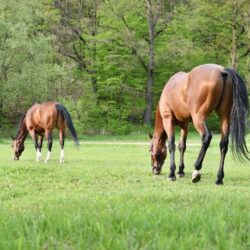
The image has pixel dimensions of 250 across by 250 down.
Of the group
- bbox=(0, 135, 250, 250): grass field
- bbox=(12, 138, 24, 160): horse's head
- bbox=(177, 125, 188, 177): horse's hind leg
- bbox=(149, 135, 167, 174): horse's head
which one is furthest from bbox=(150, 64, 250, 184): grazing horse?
bbox=(12, 138, 24, 160): horse's head

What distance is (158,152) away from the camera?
12.6m

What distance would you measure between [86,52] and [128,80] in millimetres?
5742

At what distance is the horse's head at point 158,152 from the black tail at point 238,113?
9.75ft

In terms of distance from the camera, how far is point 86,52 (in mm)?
53906

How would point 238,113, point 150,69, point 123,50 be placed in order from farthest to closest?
1. point 123,50
2. point 150,69
3. point 238,113

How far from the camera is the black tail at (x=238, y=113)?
966 centimetres

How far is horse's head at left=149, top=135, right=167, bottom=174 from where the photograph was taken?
1238cm

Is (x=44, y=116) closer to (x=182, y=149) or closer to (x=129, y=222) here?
(x=182, y=149)

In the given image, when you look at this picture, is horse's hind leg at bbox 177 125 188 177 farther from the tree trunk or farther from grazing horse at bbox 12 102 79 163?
the tree trunk

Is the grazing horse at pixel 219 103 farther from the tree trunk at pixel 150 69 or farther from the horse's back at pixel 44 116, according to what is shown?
the tree trunk at pixel 150 69

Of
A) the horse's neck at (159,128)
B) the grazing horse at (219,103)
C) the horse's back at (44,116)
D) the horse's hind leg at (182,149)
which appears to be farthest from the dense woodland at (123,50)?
the grazing horse at (219,103)

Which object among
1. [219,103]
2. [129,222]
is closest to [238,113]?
[219,103]

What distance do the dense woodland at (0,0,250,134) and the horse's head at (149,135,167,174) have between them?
3351 centimetres

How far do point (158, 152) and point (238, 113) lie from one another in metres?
3.39
